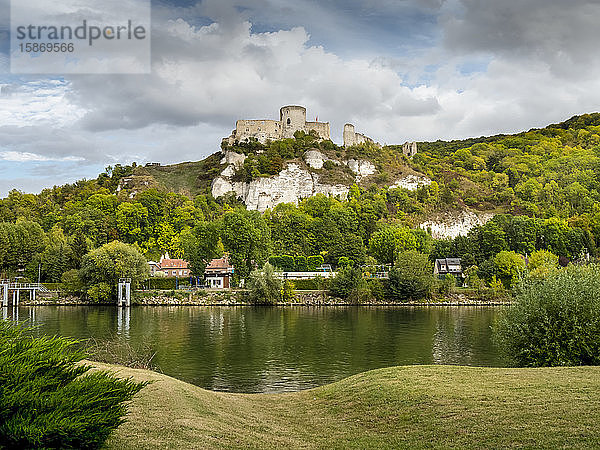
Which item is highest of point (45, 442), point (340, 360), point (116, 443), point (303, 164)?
point (303, 164)

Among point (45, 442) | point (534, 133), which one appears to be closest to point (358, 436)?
point (45, 442)

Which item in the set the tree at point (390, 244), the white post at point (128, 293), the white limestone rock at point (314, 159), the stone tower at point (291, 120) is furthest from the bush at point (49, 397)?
the stone tower at point (291, 120)

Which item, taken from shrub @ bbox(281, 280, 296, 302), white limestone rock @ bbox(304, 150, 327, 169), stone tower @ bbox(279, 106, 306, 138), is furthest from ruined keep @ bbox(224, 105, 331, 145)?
shrub @ bbox(281, 280, 296, 302)

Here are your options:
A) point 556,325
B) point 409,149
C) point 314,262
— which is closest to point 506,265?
point 314,262

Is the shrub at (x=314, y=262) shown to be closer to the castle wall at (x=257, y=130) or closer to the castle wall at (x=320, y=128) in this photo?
the castle wall at (x=257, y=130)

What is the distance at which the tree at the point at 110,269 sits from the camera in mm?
53375

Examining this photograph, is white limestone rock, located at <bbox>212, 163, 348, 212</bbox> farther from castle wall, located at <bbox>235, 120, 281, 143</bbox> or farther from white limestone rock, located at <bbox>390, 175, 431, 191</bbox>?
castle wall, located at <bbox>235, 120, 281, 143</bbox>

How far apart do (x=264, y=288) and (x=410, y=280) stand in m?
15.1

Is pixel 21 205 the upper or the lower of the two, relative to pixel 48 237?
upper

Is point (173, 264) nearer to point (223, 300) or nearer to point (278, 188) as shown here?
point (223, 300)

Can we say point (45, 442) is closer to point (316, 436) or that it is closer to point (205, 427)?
point (205, 427)

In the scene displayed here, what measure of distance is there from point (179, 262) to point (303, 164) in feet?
146

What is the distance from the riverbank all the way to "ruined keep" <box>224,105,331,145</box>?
2486 inches

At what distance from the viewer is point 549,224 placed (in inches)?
2874
